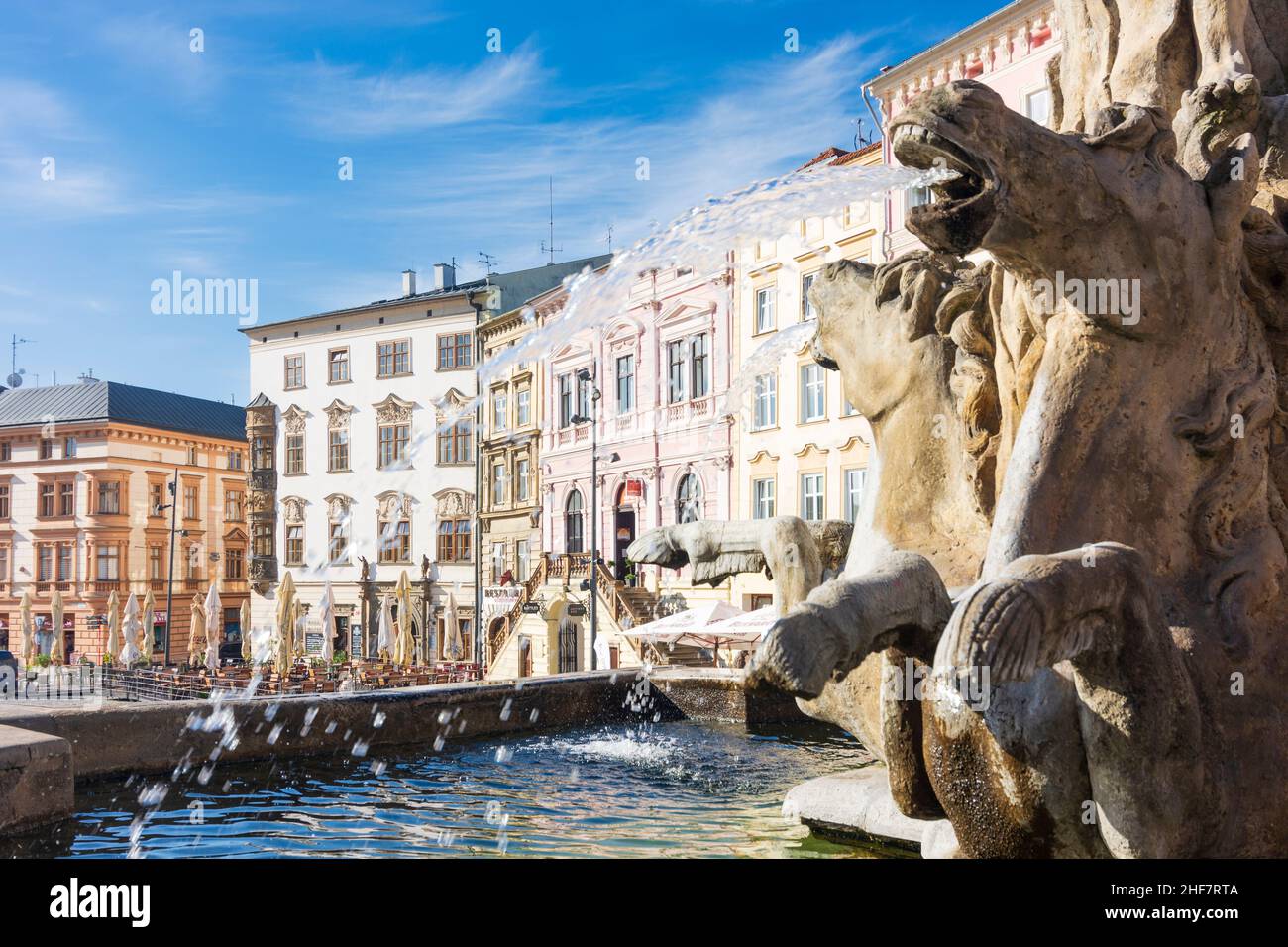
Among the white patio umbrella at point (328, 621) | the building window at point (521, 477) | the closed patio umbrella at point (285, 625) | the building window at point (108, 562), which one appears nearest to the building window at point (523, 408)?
the building window at point (521, 477)

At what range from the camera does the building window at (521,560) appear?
4497 cm

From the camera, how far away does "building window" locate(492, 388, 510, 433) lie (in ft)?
155

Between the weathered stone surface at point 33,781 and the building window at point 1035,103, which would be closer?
the weathered stone surface at point 33,781

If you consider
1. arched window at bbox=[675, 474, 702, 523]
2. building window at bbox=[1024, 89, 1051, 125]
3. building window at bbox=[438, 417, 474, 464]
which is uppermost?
building window at bbox=[1024, 89, 1051, 125]

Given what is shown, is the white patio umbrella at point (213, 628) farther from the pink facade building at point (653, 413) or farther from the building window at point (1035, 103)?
the building window at point (1035, 103)

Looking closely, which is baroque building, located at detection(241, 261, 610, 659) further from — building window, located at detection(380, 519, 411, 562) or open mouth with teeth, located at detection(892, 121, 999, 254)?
open mouth with teeth, located at detection(892, 121, 999, 254)

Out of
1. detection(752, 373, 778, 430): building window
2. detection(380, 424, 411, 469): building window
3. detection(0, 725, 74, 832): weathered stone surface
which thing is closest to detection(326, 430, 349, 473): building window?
detection(380, 424, 411, 469): building window

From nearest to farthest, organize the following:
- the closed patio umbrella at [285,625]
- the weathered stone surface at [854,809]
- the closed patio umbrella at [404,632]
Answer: the weathered stone surface at [854,809] → the closed patio umbrella at [285,625] → the closed patio umbrella at [404,632]

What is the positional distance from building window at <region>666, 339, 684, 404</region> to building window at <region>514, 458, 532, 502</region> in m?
11.1

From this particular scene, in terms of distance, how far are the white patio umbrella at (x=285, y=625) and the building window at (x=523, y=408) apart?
20.5m

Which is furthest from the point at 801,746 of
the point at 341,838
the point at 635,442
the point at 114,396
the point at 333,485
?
the point at 114,396

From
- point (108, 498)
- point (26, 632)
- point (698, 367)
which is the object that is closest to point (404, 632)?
point (698, 367)

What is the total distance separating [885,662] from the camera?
4004 mm

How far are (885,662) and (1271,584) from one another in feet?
3.92
